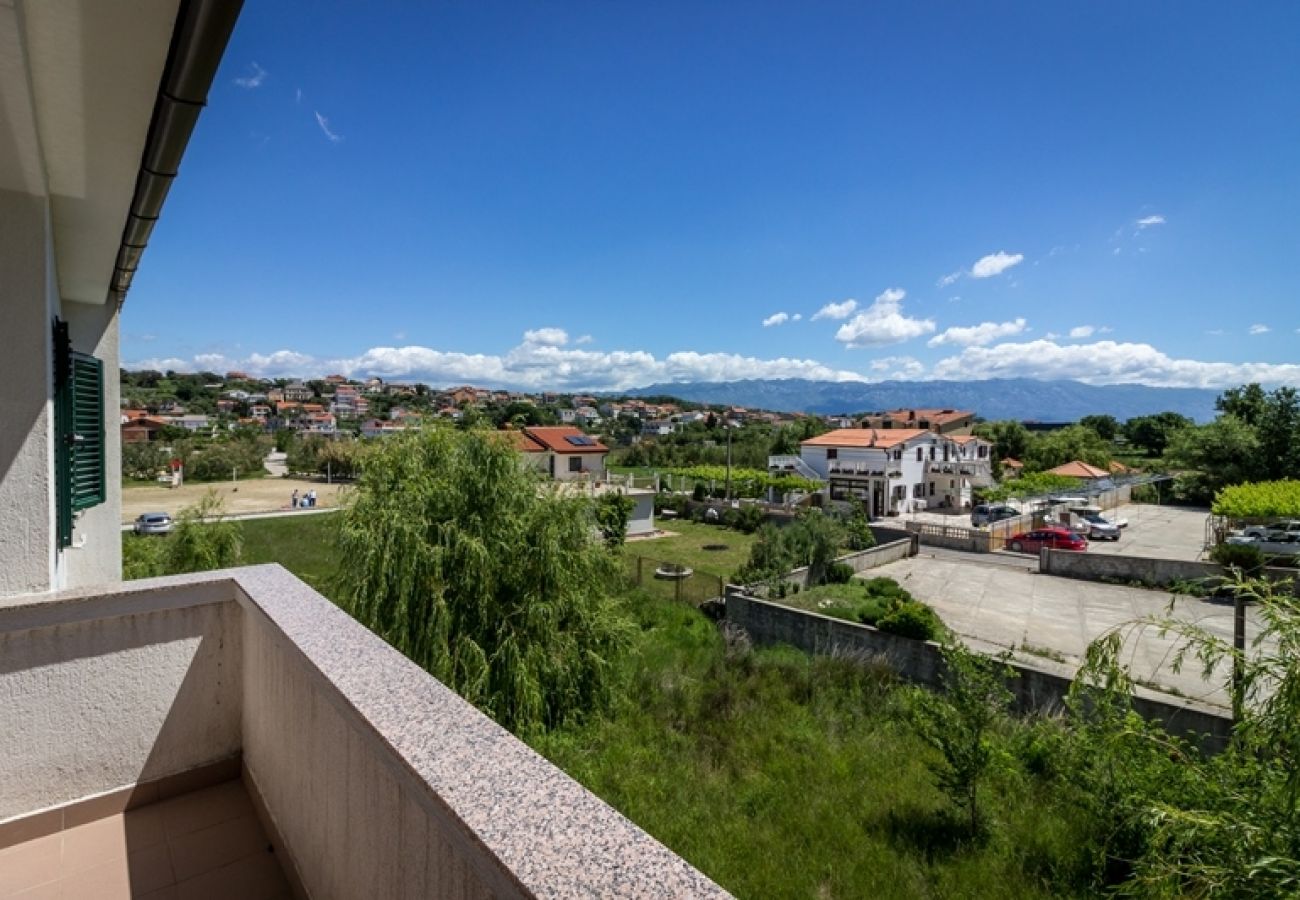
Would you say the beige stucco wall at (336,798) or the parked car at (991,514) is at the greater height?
the beige stucco wall at (336,798)

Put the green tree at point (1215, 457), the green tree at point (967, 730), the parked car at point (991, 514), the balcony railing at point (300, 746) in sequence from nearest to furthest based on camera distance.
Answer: the balcony railing at point (300, 746), the green tree at point (967, 730), the parked car at point (991, 514), the green tree at point (1215, 457)

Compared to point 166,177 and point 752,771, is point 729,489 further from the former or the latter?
point 166,177

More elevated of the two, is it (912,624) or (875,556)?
(912,624)

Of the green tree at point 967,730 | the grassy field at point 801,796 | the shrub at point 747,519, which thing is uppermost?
the green tree at point 967,730

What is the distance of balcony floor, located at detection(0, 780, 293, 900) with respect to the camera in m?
2.29

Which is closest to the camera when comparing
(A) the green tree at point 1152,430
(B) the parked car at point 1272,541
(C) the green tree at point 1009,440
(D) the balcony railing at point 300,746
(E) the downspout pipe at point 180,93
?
(D) the balcony railing at point 300,746

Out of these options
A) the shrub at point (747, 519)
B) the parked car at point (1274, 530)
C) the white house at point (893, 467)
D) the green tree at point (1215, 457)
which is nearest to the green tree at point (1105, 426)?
the green tree at point (1215, 457)

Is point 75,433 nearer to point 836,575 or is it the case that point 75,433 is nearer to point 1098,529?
point 836,575

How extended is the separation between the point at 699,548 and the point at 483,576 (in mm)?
20146

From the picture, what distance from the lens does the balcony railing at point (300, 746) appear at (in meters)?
1.04

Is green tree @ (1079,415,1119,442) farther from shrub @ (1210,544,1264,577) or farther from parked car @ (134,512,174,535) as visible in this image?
parked car @ (134,512,174,535)

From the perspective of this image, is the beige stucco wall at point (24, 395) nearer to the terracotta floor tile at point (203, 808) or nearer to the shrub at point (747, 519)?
the terracotta floor tile at point (203, 808)

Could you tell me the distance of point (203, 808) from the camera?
2.77m

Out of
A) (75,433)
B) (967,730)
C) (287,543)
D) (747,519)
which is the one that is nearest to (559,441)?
(747,519)
